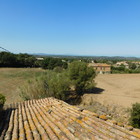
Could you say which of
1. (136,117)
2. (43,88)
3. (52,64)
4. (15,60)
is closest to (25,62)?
(15,60)

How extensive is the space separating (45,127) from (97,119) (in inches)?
70.7

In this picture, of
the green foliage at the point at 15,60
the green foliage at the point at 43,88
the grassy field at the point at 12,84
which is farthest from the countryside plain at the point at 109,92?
the green foliage at the point at 15,60

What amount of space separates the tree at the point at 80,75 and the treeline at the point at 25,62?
1212 inches

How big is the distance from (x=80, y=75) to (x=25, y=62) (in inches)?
1911

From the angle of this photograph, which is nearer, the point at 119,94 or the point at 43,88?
the point at 43,88

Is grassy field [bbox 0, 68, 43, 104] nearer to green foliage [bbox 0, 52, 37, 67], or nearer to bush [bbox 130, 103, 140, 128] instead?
bush [bbox 130, 103, 140, 128]

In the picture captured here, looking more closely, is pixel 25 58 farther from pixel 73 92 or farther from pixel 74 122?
pixel 74 122

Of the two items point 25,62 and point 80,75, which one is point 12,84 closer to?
point 80,75

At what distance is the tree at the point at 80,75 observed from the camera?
53.5ft

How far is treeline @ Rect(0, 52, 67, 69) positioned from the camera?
50.6 m

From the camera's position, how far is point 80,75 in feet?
53.3

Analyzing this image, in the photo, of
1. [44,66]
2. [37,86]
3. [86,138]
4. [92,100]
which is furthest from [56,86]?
[44,66]

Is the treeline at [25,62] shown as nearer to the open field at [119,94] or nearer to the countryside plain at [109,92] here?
the countryside plain at [109,92]

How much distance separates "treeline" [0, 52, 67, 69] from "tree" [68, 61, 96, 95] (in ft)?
101
